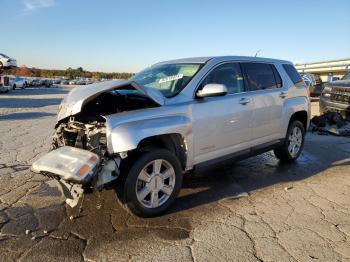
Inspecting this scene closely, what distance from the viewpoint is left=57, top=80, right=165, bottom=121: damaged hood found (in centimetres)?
384

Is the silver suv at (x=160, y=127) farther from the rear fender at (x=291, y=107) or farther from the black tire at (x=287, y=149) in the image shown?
the black tire at (x=287, y=149)

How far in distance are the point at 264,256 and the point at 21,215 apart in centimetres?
277

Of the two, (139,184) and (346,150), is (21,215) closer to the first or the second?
(139,184)

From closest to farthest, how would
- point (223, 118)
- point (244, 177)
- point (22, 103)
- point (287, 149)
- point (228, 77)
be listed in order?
point (223, 118) → point (228, 77) → point (244, 177) → point (287, 149) → point (22, 103)

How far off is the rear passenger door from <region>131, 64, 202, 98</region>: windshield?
3.46 feet

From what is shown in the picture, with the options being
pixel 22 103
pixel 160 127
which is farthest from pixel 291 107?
pixel 22 103

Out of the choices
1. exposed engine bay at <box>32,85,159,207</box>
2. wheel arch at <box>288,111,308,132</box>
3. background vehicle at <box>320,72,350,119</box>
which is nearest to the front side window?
exposed engine bay at <box>32,85,159,207</box>

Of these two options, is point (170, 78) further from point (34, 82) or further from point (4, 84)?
point (34, 82)

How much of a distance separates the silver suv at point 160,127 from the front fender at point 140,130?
1cm

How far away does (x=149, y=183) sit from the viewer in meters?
4.04

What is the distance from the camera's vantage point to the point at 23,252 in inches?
131

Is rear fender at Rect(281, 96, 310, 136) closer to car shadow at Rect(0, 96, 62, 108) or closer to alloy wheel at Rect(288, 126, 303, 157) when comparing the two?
alloy wheel at Rect(288, 126, 303, 157)

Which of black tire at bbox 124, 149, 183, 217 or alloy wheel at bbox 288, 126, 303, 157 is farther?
alloy wheel at bbox 288, 126, 303, 157

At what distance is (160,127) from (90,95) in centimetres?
85
